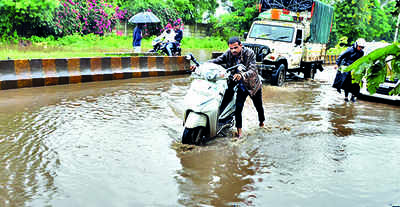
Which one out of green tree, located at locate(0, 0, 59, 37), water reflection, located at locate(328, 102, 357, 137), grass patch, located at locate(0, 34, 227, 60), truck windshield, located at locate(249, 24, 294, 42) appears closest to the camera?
Answer: water reflection, located at locate(328, 102, 357, 137)

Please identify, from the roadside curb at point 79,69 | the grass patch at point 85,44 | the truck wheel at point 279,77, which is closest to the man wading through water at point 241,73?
the roadside curb at point 79,69

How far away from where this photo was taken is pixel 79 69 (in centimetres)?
1099

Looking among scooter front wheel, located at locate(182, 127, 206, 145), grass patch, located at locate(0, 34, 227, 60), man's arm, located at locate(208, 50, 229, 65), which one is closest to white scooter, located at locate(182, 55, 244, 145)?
scooter front wheel, located at locate(182, 127, 206, 145)

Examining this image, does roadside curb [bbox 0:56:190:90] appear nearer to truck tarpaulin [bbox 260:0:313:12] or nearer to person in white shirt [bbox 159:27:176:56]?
person in white shirt [bbox 159:27:176:56]

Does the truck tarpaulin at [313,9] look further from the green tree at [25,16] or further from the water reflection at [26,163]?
the green tree at [25,16]

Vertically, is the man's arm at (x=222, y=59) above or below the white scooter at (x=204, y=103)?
above

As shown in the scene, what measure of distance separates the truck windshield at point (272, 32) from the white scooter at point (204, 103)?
7.96 meters

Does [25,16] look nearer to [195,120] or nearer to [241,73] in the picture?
[241,73]

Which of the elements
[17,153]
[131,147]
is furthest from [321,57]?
[17,153]

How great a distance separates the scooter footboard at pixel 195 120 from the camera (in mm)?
5355

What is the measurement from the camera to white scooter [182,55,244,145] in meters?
5.42

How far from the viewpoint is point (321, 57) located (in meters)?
17.4

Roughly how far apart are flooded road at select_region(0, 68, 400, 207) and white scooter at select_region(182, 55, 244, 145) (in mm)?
245

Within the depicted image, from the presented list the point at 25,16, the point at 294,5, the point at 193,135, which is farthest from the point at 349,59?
the point at 25,16
